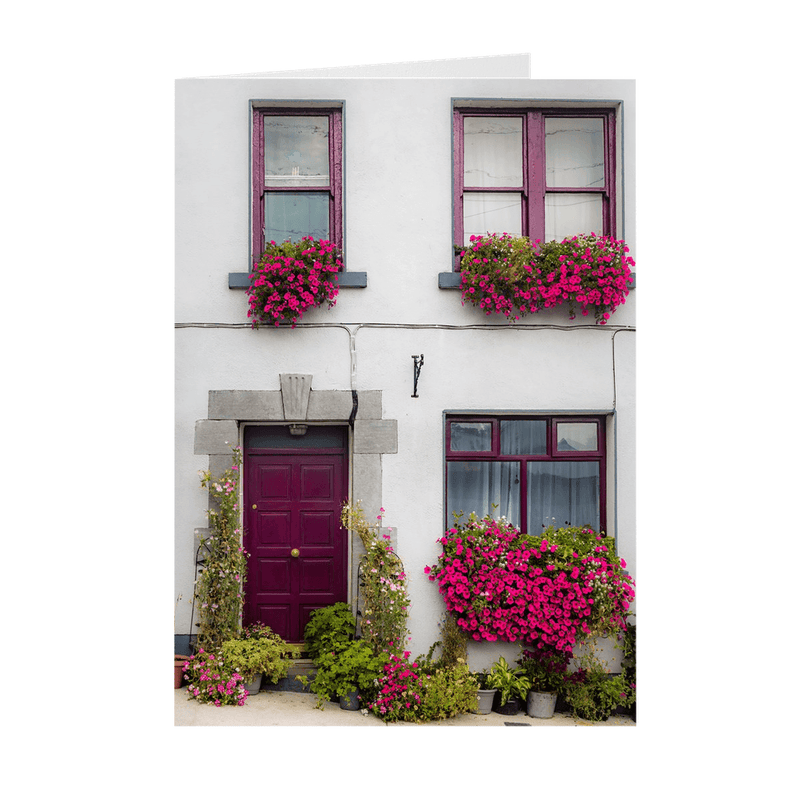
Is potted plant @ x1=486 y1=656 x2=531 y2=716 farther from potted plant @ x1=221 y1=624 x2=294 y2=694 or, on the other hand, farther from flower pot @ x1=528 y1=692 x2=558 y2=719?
potted plant @ x1=221 y1=624 x2=294 y2=694

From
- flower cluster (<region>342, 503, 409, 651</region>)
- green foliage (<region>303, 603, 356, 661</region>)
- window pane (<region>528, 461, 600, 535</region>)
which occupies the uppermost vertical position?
window pane (<region>528, 461, 600, 535</region>)

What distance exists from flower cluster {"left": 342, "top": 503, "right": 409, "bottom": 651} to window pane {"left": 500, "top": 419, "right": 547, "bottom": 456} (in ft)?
4.74

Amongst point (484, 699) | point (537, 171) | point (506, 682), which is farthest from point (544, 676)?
point (537, 171)

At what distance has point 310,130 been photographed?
22.9 feet

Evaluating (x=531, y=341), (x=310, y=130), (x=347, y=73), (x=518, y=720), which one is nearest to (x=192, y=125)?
(x=310, y=130)

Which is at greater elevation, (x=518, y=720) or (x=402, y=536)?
(x=402, y=536)

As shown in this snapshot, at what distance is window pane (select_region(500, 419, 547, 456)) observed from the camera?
275 inches

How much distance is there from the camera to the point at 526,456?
6.99 meters

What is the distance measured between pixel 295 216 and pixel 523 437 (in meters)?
3.00

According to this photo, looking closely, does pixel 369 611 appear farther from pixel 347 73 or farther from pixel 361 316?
pixel 347 73

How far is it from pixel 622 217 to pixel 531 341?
58.0 inches

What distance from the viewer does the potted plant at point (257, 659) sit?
6.30 metres

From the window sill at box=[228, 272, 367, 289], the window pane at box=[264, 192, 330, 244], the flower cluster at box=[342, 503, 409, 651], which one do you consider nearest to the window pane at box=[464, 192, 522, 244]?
the window sill at box=[228, 272, 367, 289]

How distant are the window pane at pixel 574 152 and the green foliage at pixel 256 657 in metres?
5.03
